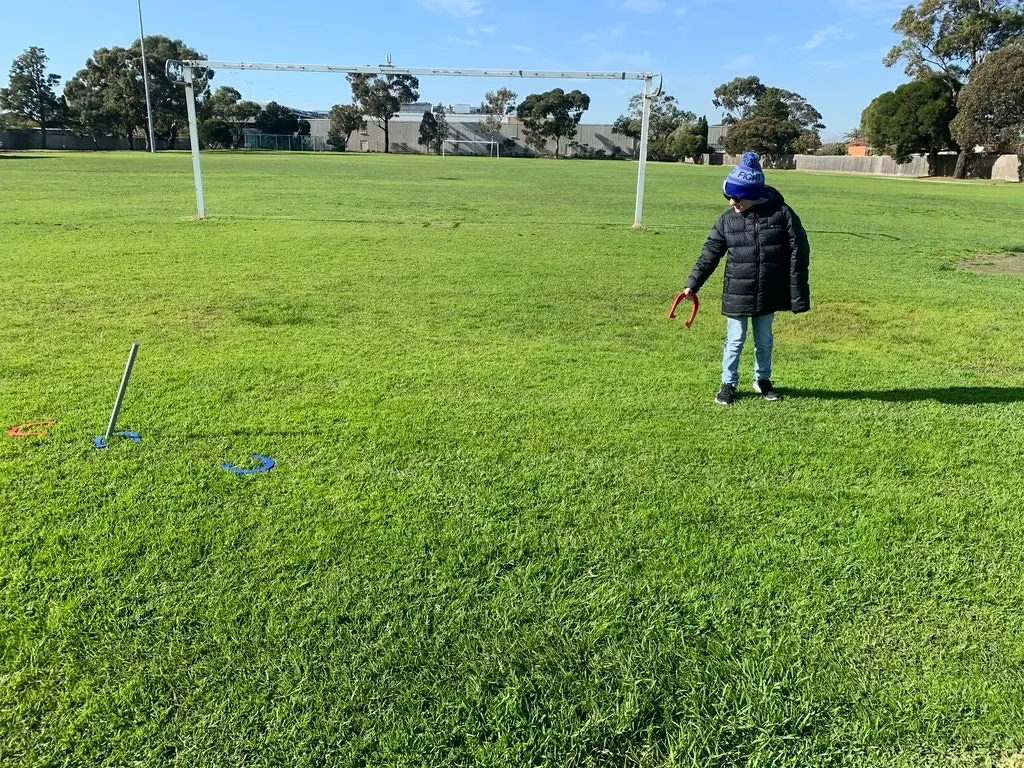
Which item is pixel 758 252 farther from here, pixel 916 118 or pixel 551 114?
pixel 551 114

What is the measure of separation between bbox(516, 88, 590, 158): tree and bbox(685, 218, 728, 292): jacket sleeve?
90846mm

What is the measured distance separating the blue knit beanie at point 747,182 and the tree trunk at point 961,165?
190ft

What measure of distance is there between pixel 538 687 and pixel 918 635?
1.40 meters

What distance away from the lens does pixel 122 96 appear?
73.1 meters

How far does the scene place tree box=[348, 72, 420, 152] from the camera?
88.3 metres

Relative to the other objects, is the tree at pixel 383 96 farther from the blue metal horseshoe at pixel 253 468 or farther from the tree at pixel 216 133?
the blue metal horseshoe at pixel 253 468

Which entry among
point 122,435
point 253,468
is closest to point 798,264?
point 253,468

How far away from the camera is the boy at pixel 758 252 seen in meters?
4.49

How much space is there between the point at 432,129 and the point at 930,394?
93.1 m

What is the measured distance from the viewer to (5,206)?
15.0m

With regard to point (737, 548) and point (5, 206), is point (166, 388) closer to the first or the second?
point (737, 548)

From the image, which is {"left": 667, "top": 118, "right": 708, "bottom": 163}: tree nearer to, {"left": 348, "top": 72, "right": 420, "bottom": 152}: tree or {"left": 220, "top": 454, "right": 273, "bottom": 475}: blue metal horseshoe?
{"left": 348, "top": 72, "right": 420, "bottom": 152}: tree

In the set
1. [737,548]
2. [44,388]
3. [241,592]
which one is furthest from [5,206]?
[737,548]

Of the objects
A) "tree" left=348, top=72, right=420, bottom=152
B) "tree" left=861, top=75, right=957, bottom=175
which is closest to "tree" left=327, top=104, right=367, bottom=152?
"tree" left=348, top=72, right=420, bottom=152
